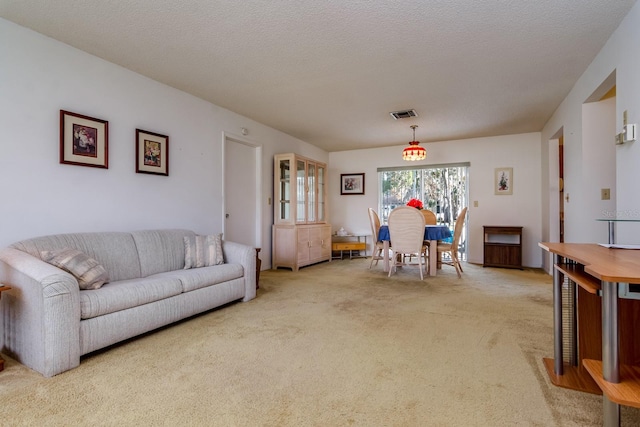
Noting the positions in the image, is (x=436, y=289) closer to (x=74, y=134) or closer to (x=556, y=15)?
(x=556, y=15)

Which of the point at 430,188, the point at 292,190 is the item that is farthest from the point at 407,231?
the point at 430,188

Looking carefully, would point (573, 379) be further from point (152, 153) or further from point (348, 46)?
point (152, 153)

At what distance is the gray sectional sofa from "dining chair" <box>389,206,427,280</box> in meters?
2.23

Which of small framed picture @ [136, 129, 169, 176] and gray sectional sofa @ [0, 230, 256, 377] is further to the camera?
small framed picture @ [136, 129, 169, 176]

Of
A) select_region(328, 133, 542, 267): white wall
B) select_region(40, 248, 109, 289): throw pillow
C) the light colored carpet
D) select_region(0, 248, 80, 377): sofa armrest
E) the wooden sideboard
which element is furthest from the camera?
select_region(328, 133, 542, 267): white wall

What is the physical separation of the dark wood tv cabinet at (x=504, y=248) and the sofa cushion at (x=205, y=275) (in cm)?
436

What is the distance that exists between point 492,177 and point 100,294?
6.18 m

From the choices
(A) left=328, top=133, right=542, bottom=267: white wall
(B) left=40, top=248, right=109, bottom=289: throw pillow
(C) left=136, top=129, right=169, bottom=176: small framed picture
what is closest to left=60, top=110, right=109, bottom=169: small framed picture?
(C) left=136, top=129, right=169, bottom=176: small framed picture

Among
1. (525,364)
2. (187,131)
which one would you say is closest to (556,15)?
(525,364)

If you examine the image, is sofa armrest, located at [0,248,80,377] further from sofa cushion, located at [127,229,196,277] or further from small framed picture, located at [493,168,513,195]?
small framed picture, located at [493,168,513,195]

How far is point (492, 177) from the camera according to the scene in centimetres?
605

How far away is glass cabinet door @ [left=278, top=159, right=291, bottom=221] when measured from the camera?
5.44 m

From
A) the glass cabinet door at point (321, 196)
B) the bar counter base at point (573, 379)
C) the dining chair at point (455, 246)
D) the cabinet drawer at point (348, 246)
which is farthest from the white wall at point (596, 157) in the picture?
the glass cabinet door at point (321, 196)

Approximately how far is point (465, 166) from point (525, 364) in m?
4.86
